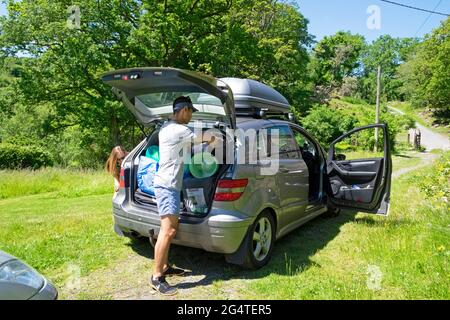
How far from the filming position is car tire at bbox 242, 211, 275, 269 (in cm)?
405

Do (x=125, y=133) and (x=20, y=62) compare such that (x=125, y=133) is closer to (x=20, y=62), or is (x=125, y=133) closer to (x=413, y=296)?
(x=20, y=62)

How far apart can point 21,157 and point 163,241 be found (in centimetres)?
2074

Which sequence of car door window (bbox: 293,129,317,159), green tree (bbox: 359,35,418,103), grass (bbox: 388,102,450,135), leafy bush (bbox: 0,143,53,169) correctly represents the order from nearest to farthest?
car door window (bbox: 293,129,317,159) < leafy bush (bbox: 0,143,53,169) < grass (bbox: 388,102,450,135) < green tree (bbox: 359,35,418,103)

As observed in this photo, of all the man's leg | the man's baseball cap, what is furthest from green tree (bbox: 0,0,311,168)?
the man's leg

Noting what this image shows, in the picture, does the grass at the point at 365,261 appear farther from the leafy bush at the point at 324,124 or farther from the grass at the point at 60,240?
the leafy bush at the point at 324,124

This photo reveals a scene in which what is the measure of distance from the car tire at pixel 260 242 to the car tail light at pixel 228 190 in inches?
17.3

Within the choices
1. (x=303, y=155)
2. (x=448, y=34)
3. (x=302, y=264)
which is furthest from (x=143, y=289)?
(x=448, y=34)

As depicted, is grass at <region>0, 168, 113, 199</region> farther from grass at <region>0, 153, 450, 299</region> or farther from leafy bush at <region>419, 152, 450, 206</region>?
leafy bush at <region>419, 152, 450, 206</region>

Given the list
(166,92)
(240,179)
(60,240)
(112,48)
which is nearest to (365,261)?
(240,179)

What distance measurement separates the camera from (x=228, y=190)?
3.88 meters

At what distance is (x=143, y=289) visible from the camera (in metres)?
3.81

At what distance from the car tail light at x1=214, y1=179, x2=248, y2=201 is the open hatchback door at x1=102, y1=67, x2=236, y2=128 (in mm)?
662

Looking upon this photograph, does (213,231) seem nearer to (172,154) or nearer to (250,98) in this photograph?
(172,154)

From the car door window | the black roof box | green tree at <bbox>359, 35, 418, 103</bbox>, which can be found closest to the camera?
the black roof box
